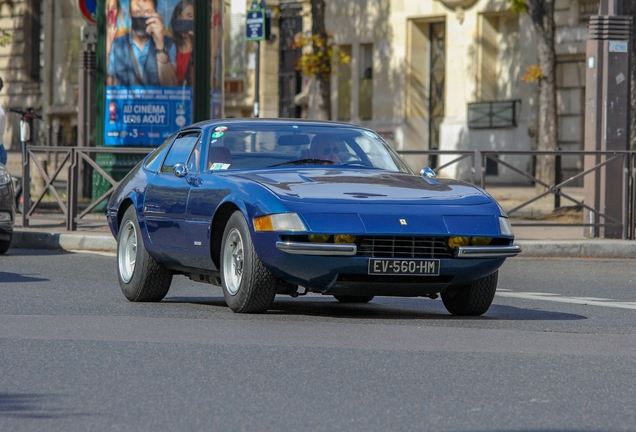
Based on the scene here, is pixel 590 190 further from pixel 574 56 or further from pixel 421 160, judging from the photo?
pixel 421 160

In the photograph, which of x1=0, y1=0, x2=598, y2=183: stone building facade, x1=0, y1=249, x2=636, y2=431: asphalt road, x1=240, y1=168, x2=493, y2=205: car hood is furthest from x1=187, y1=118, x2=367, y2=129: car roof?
x1=0, y1=0, x2=598, y2=183: stone building facade

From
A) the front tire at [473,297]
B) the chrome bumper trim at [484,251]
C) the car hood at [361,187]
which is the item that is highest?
the car hood at [361,187]

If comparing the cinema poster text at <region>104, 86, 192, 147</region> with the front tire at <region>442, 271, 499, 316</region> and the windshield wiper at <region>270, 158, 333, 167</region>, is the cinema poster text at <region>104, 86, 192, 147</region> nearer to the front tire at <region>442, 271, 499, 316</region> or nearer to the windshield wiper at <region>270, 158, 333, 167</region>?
the windshield wiper at <region>270, 158, 333, 167</region>

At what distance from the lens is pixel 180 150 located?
409 inches

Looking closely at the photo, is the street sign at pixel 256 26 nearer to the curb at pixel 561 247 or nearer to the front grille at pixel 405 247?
the curb at pixel 561 247

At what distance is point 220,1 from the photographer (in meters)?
20.9

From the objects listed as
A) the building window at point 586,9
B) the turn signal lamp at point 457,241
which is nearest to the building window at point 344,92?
the building window at point 586,9

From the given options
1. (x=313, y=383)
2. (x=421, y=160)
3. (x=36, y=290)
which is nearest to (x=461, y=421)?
(x=313, y=383)

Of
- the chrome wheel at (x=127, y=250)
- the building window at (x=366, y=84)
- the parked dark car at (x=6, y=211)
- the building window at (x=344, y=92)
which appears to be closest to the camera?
the chrome wheel at (x=127, y=250)

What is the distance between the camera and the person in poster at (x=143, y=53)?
19406 mm

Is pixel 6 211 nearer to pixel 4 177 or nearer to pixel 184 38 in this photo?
pixel 4 177

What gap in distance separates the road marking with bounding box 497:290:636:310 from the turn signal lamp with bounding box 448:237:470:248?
204 cm

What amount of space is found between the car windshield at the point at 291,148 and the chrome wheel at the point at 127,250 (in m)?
1.04

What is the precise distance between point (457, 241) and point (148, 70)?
37.7ft
